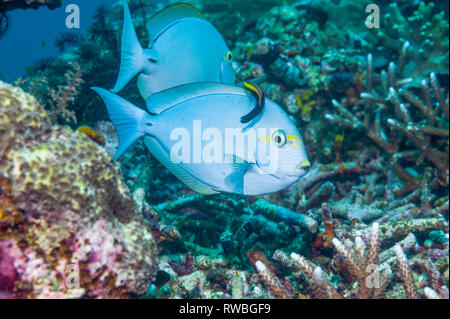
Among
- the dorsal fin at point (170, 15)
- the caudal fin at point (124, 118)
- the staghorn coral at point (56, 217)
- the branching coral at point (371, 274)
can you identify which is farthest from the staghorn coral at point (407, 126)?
the staghorn coral at point (56, 217)

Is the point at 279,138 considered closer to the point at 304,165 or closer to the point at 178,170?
the point at 304,165

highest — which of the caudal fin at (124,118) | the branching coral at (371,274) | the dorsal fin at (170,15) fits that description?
the dorsal fin at (170,15)

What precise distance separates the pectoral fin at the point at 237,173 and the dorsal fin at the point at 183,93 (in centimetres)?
46

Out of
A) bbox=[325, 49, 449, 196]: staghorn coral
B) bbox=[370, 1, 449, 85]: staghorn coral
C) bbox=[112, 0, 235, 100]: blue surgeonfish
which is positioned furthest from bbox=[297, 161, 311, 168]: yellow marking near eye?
bbox=[370, 1, 449, 85]: staghorn coral

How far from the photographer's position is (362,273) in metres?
1.88

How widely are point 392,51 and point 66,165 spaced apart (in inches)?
253

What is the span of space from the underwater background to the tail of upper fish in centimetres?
70

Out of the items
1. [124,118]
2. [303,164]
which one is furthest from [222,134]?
[124,118]

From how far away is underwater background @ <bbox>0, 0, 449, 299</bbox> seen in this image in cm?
120

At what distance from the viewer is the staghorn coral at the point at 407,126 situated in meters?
3.51

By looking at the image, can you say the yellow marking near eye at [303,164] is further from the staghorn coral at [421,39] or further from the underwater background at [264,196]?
the staghorn coral at [421,39]

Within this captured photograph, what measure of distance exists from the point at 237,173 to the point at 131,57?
1.39m

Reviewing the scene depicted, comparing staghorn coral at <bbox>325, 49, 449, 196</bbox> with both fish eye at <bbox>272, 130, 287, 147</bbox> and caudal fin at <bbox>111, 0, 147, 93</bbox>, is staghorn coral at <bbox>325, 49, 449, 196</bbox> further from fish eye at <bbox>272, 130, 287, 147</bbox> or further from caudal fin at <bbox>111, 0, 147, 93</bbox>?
caudal fin at <bbox>111, 0, 147, 93</bbox>
